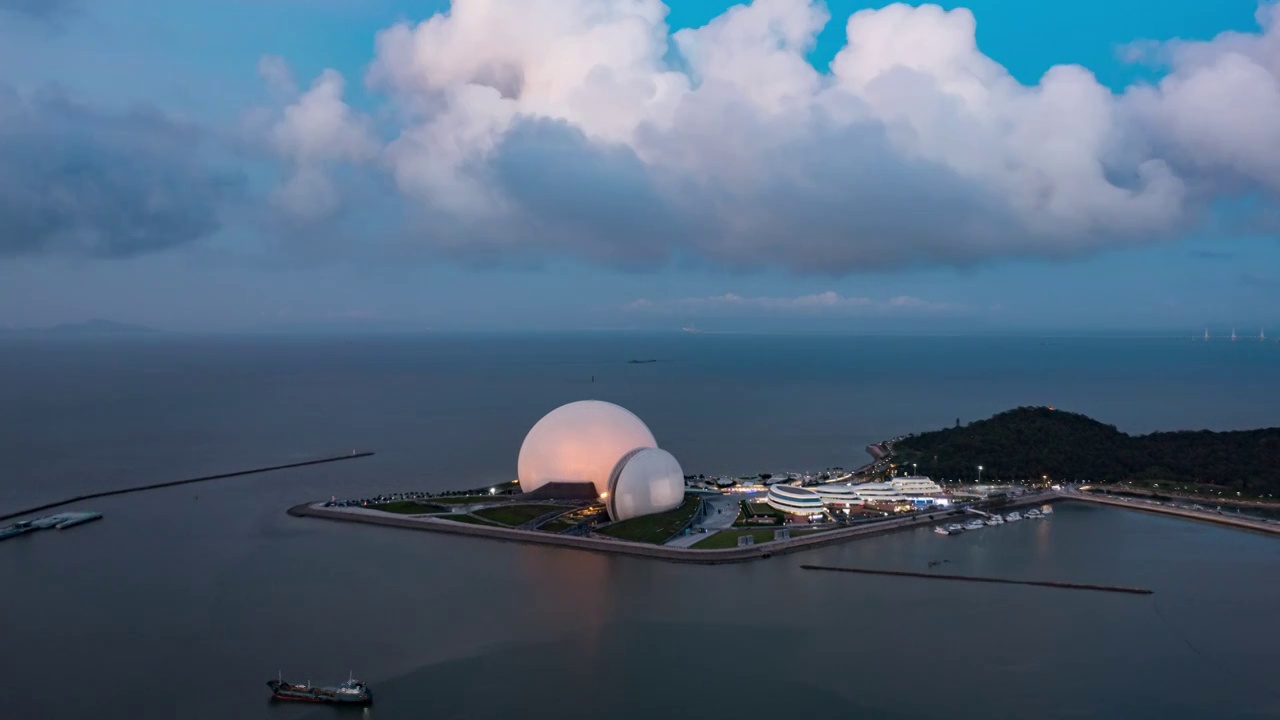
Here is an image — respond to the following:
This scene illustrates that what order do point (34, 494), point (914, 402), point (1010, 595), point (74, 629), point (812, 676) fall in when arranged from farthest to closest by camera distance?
point (914, 402) → point (34, 494) → point (1010, 595) → point (74, 629) → point (812, 676)

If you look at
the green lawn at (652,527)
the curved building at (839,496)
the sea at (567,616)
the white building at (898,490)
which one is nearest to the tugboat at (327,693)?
the sea at (567,616)

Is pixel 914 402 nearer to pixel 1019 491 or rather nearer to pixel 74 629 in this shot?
pixel 1019 491

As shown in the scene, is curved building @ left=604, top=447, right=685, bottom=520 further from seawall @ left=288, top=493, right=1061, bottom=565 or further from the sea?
the sea

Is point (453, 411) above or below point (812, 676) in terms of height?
above

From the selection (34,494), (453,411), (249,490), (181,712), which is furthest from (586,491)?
(453,411)

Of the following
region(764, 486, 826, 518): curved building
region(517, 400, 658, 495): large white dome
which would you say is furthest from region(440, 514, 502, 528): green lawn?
region(764, 486, 826, 518): curved building

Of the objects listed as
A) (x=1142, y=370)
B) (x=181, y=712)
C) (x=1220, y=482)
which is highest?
(x=1142, y=370)

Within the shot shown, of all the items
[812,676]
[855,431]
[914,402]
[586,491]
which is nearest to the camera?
[812,676]

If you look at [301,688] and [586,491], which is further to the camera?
[586,491]
